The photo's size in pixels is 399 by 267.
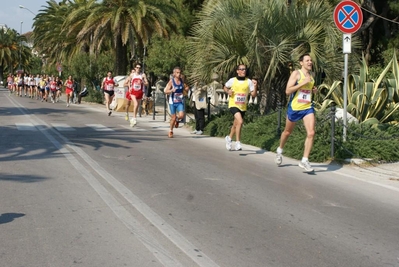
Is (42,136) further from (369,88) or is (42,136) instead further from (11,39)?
(11,39)

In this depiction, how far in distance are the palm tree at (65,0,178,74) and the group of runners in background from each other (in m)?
3.18

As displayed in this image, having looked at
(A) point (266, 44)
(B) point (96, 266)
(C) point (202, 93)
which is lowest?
(B) point (96, 266)

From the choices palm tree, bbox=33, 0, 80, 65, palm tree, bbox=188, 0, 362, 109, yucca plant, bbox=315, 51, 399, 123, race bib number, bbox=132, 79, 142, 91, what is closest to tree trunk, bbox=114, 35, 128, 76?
palm tree, bbox=33, 0, 80, 65

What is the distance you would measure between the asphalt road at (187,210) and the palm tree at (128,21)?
20.8 m

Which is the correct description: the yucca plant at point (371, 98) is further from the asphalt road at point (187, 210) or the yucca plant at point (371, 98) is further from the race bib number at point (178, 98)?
the race bib number at point (178, 98)

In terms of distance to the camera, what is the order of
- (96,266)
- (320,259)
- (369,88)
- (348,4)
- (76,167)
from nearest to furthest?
(96,266), (320,259), (76,167), (348,4), (369,88)

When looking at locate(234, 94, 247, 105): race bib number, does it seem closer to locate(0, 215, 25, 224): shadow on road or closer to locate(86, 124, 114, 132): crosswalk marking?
locate(86, 124, 114, 132): crosswalk marking

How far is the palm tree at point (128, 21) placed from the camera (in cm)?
3308

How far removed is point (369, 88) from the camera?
15039 mm

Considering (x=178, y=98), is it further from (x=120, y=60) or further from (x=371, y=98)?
(x=120, y=60)

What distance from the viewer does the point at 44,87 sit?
129 feet

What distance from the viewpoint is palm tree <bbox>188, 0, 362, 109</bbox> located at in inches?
647

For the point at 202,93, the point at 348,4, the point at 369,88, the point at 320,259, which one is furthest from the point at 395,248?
the point at 202,93

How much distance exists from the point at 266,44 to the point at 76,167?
25.8 ft
